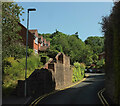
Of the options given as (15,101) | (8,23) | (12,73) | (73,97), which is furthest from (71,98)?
(8,23)

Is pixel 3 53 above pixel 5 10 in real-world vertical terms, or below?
below

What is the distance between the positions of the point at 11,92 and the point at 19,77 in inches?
190

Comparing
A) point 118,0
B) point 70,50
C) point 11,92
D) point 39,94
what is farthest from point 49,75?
point 70,50

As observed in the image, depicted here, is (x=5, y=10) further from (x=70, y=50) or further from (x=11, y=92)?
(x=70, y=50)

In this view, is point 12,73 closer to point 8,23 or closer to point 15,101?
point 8,23

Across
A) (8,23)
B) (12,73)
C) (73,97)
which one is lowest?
(73,97)

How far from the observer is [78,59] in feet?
214

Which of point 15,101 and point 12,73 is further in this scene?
point 12,73

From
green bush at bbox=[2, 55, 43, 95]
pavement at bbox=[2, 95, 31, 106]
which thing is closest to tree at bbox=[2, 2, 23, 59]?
green bush at bbox=[2, 55, 43, 95]

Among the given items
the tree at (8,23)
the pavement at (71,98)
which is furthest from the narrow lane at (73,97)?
the tree at (8,23)

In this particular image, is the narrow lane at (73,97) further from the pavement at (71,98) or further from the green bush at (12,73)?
the green bush at (12,73)

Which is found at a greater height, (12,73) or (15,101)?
(12,73)

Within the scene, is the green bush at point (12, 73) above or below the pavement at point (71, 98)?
above

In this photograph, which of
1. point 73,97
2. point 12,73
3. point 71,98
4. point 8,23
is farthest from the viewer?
point 12,73
